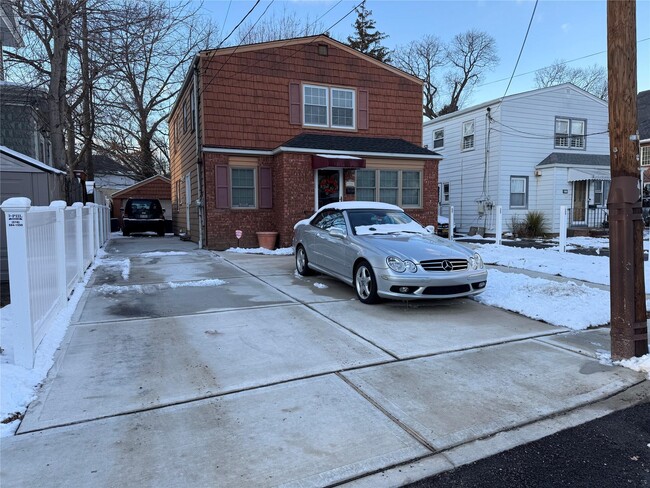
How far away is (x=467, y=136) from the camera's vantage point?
2138 cm

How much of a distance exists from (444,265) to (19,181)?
29.3ft

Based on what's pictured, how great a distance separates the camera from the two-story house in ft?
44.9

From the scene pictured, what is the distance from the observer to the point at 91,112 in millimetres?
17781

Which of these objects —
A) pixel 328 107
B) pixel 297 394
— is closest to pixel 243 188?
pixel 328 107

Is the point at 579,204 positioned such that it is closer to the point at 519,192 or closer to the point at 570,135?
the point at 519,192

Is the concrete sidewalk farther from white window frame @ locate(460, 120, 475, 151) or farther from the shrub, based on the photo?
white window frame @ locate(460, 120, 475, 151)

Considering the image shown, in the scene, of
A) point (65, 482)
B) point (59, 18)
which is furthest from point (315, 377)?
point (59, 18)

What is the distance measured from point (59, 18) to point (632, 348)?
45.7 feet

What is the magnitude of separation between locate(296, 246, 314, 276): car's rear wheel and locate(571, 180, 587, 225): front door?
16.3 m

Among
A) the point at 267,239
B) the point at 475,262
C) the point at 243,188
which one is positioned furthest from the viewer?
the point at 243,188

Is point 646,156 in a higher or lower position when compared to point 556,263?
higher

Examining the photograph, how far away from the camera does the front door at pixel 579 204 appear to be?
2036cm

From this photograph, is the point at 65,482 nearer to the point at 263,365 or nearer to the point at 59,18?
the point at 263,365

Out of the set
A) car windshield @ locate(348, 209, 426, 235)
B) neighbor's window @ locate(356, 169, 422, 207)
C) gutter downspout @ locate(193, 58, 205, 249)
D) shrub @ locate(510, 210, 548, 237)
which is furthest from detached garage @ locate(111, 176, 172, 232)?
car windshield @ locate(348, 209, 426, 235)
